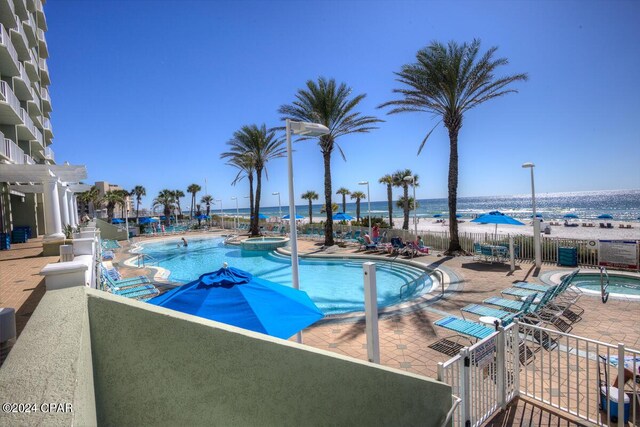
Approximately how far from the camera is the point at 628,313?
7.44 metres

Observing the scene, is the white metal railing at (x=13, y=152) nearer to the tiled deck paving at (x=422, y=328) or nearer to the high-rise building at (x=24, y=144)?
the high-rise building at (x=24, y=144)

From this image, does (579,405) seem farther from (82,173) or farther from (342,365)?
(82,173)

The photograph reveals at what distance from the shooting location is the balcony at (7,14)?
52.9ft

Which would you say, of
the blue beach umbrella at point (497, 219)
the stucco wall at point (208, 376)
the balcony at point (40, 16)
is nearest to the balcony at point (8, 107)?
the balcony at point (40, 16)

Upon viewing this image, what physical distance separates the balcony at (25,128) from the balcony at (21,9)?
615cm

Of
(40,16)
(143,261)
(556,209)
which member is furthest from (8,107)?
(556,209)

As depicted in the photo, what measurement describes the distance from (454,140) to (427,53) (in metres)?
4.45

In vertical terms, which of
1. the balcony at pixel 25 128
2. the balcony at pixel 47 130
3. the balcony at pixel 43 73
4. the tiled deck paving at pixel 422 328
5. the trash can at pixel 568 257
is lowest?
the tiled deck paving at pixel 422 328

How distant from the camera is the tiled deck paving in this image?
474 cm

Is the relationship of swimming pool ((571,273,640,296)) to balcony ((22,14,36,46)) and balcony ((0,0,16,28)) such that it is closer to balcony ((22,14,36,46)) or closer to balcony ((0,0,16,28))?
balcony ((0,0,16,28))

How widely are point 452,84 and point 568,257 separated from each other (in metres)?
9.15

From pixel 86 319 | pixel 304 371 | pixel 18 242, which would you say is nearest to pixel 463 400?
pixel 304 371

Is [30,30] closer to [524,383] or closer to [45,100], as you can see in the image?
[45,100]

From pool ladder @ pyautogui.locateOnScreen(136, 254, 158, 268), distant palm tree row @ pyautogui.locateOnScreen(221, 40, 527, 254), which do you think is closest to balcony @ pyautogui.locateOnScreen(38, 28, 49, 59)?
pool ladder @ pyautogui.locateOnScreen(136, 254, 158, 268)
